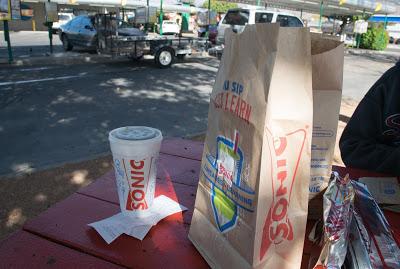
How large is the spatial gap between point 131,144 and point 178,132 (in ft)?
12.6

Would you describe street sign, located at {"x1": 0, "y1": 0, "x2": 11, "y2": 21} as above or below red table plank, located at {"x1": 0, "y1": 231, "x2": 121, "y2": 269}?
above

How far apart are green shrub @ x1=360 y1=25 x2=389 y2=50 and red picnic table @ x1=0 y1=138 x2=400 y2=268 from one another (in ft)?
80.1

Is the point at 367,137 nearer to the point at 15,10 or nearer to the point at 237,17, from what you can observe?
the point at 15,10

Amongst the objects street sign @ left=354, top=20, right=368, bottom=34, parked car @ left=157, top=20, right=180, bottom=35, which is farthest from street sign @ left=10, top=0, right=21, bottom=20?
street sign @ left=354, top=20, right=368, bottom=34

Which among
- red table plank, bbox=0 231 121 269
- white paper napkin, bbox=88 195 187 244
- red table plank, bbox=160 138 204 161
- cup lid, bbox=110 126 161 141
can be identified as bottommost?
red table plank, bbox=160 138 204 161

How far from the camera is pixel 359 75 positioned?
1168 cm

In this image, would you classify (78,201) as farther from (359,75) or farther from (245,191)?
(359,75)

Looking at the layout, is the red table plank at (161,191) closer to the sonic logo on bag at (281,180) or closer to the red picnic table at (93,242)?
the red picnic table at (93,242)

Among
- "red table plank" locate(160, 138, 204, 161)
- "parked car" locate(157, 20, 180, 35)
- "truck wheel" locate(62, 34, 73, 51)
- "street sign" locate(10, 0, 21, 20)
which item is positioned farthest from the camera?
"parked car" locate(157, 20, 180, 35)

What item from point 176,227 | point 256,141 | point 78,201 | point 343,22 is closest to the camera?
point 256,141

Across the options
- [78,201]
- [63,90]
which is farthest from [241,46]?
[63,90]

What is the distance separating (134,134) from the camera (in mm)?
1024

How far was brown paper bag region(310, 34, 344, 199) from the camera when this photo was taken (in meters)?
0.90

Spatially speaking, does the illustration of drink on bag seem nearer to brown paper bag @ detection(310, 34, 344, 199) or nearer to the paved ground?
brown paper bag @ detection(310, 34, 344, 199)
